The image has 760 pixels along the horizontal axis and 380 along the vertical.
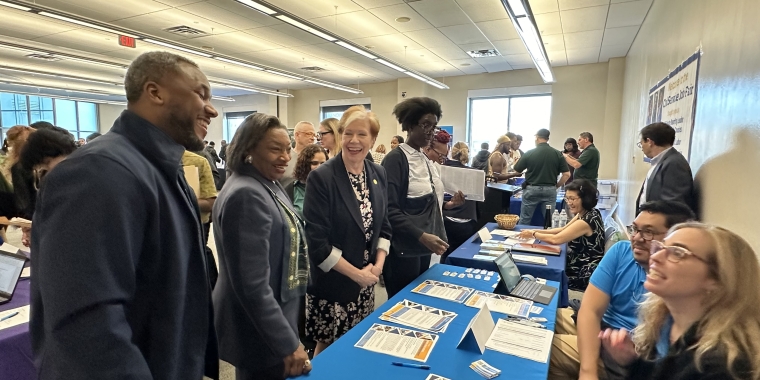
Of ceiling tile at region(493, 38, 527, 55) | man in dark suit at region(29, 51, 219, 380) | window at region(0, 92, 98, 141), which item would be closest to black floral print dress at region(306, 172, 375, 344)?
man in dark suit at region(29, 51, 219, 380)

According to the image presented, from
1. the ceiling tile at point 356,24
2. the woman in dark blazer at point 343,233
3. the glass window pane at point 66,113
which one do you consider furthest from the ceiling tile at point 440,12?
the glass window pane at point 66,113

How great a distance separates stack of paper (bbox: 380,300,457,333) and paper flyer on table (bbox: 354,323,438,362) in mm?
55

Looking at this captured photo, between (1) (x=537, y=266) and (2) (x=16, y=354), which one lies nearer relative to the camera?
(2) (x=16, y=354)

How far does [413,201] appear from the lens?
7.06 feet

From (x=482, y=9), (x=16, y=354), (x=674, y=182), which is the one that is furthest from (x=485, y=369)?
(x=482, y=9)

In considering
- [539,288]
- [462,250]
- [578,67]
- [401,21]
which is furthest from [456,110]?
[539,288]

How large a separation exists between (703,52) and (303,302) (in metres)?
3.05

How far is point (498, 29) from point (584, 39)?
1749 millimetres

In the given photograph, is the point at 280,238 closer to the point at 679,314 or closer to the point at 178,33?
the point at 679,314

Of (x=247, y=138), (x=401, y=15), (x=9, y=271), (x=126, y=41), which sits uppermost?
(x=401, y=15)

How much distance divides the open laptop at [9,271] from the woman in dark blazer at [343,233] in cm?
123

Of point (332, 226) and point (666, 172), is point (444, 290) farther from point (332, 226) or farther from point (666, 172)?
point (666, 172)

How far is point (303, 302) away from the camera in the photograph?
7.48ft

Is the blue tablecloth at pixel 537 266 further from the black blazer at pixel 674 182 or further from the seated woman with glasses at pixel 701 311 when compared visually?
the seated woman with glasses at pixel 701 311
